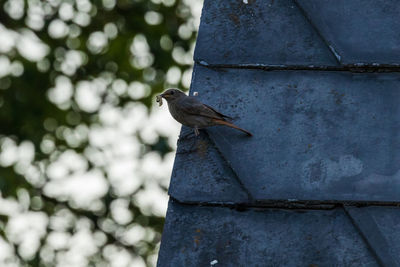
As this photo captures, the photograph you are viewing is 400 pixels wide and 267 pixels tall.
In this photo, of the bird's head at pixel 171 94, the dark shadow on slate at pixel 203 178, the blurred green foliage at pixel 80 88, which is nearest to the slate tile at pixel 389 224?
the dark shadow on slate at pixel 203 178

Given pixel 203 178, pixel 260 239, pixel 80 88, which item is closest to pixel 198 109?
pixel 203 178

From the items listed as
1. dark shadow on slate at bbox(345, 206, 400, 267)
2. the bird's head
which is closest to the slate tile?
dark shadow on slate at bbox(345, 206, 400, 267)

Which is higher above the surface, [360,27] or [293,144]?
[360,27]

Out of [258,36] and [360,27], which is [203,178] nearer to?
[258,36]

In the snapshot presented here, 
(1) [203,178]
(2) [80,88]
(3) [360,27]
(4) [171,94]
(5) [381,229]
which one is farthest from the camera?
(2) [80,88]

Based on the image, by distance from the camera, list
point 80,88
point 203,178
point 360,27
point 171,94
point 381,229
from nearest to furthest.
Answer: point 381,229, point 203,178, point 360,27, point 171,94, point 80,88

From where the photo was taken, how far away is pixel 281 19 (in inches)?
89.7

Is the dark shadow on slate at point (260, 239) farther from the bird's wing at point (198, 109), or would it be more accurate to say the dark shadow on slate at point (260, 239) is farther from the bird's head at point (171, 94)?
the bird's head at point (171, 94)

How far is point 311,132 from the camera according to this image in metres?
2.08

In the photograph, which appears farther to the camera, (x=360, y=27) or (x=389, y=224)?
(x=360, y=27)

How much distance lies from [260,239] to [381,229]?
0.90 ft

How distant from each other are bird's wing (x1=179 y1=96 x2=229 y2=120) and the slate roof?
0.11 ft

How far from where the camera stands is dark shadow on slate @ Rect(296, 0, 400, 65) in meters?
2.15

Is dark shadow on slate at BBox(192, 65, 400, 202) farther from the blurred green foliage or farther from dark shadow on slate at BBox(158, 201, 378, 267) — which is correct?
the blurred green foliage
